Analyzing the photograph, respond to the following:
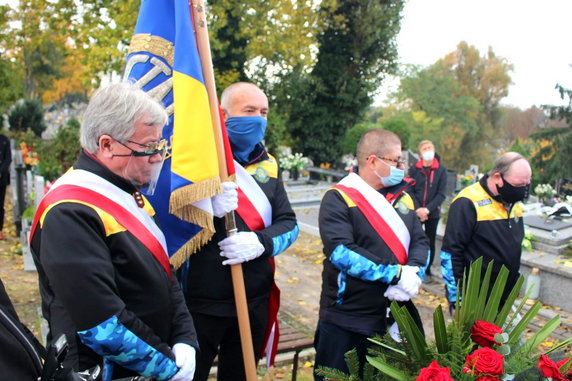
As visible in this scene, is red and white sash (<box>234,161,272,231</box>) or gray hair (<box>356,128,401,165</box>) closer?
red and white sash (<box>234,161,272,231</box>)

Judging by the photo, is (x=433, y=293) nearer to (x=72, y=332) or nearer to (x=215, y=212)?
(x=215, y=212)

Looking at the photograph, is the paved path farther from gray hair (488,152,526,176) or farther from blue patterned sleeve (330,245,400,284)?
blue patterned sleeve (330,245,400,284)

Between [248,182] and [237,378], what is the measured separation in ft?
3.93

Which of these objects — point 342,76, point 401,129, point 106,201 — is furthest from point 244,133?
point 342,76

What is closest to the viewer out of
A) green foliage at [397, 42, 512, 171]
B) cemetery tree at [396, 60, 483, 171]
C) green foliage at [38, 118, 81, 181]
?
green foliage at [38, 118, 81, 181]

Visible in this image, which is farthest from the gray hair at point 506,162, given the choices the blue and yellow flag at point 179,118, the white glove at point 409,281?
the blue and yellow flag at point 179,118

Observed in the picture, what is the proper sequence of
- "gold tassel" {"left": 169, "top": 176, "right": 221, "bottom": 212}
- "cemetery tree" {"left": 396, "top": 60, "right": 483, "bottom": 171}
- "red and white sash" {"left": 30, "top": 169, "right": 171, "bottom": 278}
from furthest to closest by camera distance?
1. "cemetery tree" {"left": 396, "top": 60, "right": 483, "bottom": 171}
2. "gold tassel" {"left": 169, "top": 176, "right": 221, "bottom": 212}
3. "red and white sash" {"left": 30, "top": 169, "right": 171, "bottom": 278}

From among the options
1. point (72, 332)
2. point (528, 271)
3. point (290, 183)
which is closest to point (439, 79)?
point (290, 183)

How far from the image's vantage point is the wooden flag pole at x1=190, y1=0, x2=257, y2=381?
8.92 feet

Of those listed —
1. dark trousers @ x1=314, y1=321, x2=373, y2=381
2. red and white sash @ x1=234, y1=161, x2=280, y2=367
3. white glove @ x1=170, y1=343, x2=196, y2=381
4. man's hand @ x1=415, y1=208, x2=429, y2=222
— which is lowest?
dark trousers @ x1=314, y1=321, x2=373, y2=381

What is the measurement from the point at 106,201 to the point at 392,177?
6.13 ft

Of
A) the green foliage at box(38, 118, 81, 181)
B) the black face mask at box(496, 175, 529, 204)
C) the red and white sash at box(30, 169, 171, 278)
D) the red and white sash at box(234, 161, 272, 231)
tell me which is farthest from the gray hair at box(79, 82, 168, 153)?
the green foliage at box(38, 118, 81, 181)

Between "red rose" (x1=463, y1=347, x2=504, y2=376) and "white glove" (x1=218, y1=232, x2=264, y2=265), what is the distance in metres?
1.34

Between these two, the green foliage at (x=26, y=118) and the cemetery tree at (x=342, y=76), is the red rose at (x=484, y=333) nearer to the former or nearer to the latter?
the cemetery tree at (x=342, y=76)
